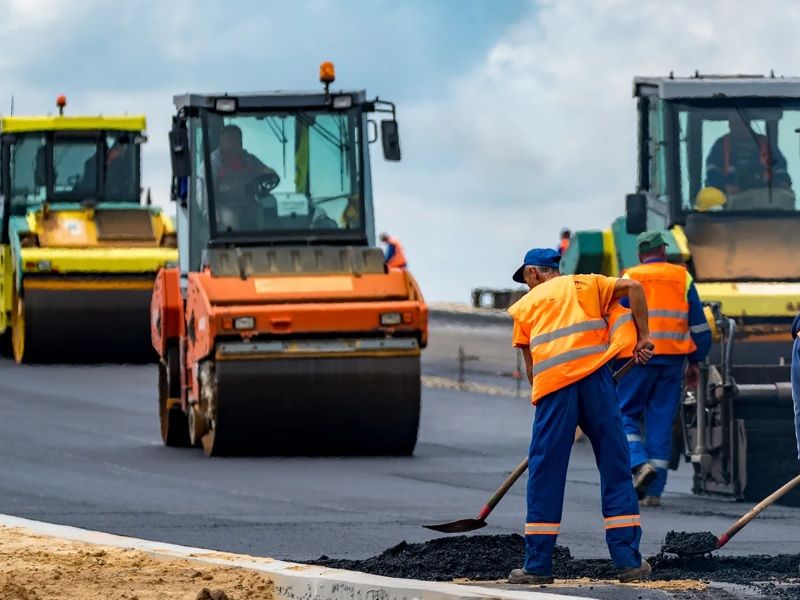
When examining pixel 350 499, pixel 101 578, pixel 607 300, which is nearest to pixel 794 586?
pixel 607 300

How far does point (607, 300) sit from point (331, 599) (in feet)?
6.47

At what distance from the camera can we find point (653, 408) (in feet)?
44.2

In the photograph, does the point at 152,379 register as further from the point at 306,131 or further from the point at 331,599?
the point at 331,599

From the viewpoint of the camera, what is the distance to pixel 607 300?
29.8 feet

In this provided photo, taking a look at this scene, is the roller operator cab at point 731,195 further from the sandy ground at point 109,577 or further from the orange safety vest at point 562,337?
the sandy ground at point 109,577

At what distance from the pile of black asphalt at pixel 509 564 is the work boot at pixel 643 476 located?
10.8 feet

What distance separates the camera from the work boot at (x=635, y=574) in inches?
346

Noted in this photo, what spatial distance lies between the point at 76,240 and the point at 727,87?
962cm

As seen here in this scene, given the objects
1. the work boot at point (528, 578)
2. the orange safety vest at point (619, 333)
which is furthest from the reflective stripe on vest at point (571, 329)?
the work boot at point (528, 578)

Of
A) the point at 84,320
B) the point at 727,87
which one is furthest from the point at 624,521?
the point at 84,320

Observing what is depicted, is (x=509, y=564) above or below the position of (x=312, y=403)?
below

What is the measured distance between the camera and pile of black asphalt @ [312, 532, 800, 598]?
899 cm

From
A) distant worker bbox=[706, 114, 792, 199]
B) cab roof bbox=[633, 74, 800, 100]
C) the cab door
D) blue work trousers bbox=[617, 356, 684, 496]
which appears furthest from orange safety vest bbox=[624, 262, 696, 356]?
the cab door

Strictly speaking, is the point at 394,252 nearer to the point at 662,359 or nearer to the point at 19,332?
the point at 19,332
